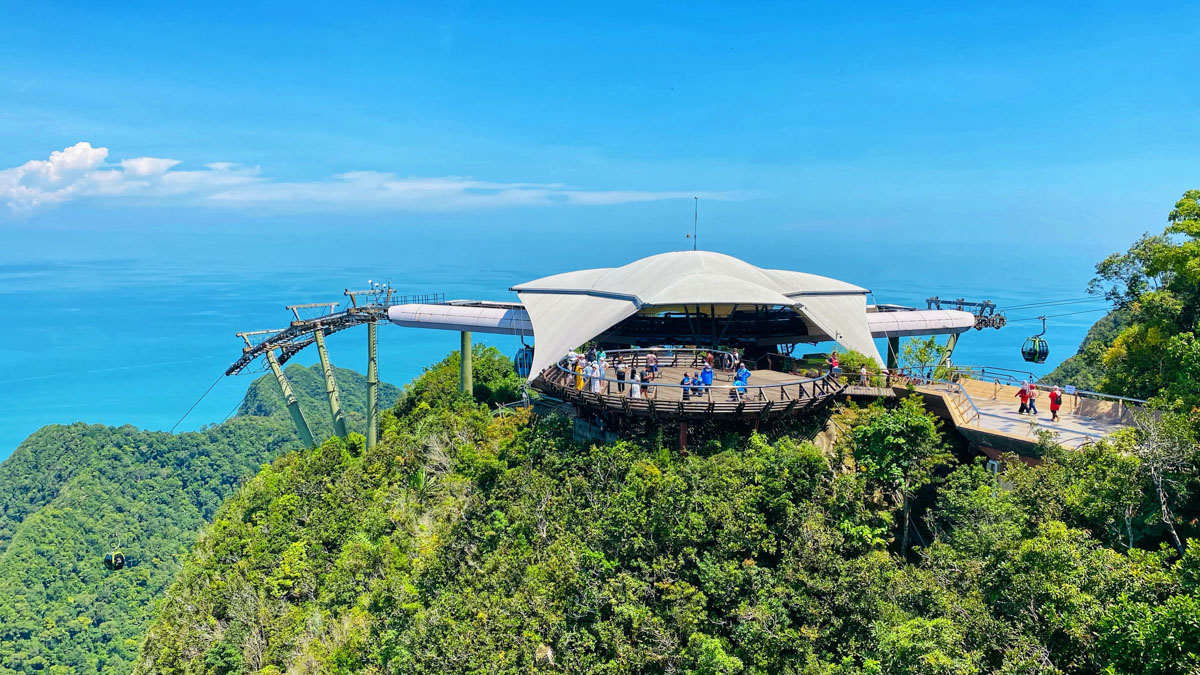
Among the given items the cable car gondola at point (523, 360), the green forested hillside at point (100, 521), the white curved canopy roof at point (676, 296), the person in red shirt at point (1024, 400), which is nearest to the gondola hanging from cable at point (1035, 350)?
the white curved canopy roof at point (676, 296)

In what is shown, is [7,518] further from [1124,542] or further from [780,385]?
[1124,542]

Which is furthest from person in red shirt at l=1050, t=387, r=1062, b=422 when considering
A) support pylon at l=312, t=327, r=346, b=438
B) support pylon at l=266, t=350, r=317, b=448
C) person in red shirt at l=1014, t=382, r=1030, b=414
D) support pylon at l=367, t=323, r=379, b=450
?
support pylon at l=312, t=327, r=346, b=438

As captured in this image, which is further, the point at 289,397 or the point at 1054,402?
the point at 289,397

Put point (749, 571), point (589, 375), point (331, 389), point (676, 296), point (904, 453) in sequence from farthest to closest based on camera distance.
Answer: point (331, 389), point (676, 296), point (589, 375), point (904, 453), point (749, 571)

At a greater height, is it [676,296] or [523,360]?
[676,296]

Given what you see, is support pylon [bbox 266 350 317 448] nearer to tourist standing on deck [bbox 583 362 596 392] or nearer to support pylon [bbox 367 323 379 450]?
support pylon [bbox 367 323 379 450]

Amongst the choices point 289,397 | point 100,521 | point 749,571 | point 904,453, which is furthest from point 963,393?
point 100,521

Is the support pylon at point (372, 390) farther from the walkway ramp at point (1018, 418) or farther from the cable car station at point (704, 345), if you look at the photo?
the walkway ramp at point (1018, 418)

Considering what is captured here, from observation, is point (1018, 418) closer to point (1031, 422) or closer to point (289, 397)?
point (1031, 422)
